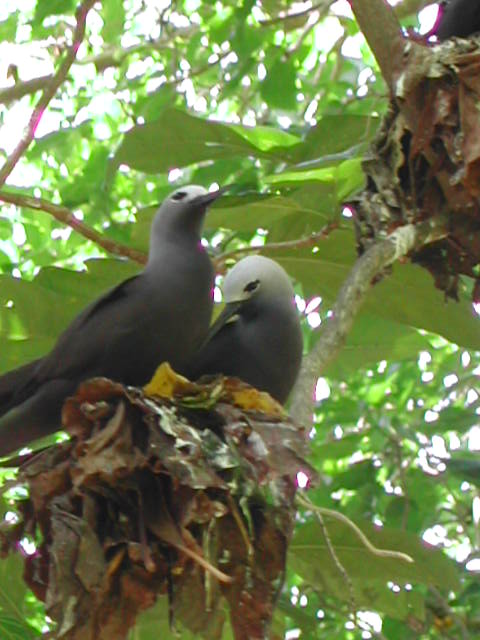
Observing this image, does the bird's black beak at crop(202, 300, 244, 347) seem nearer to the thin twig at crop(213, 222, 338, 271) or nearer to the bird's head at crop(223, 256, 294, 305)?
the bird's head at crop(223, 256, 294, 305)

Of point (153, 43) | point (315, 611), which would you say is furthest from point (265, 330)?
point (153, 43)

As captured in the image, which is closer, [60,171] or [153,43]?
[153,43]

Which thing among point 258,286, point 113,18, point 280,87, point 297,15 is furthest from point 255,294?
point 113,18

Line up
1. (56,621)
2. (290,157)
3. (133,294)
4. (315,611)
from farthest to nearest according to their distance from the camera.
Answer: (315,611) < (290,157) < (133,294) < (56,621)

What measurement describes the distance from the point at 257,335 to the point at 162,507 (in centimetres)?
67

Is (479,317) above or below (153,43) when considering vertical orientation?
below

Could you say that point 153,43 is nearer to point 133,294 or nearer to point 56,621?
point 133,294

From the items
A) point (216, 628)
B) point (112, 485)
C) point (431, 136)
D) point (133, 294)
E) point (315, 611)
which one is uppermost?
point (431, 136)

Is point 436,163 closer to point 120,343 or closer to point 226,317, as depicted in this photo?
point 226,317

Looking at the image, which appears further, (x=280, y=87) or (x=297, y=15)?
(x=280, y=87)

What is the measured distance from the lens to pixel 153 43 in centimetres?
550

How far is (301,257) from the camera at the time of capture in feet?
10.7

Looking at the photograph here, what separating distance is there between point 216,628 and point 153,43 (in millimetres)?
3595

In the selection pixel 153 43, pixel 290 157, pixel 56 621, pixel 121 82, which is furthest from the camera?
pixel 121 82
